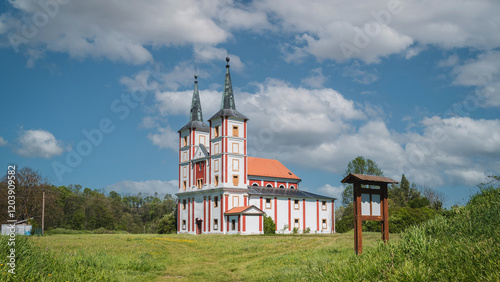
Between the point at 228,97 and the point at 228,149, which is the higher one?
the point at 228,97

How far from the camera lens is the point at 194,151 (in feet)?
194

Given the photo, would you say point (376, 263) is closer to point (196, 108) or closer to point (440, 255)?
point (440, 255)

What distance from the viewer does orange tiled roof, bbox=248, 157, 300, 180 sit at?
196ft

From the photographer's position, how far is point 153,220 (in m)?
87.9

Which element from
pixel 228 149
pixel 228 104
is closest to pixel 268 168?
pixel 228 149

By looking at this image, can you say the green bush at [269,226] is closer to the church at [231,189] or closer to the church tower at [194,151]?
the church at [231,189]

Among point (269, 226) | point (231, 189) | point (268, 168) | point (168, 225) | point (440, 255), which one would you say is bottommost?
point (168, 225)

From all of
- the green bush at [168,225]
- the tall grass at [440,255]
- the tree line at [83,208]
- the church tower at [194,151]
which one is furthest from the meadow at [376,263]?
the green bush at [168,225]

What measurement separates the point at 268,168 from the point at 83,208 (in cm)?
3790

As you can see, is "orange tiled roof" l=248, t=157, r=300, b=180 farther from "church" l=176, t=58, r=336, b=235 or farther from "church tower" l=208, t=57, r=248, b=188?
"church tower" l=208, t=57, r=248, b=188

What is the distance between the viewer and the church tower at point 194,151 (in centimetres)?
5651

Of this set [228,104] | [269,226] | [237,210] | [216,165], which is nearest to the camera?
[237,210]

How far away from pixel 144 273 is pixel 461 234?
8774 mm

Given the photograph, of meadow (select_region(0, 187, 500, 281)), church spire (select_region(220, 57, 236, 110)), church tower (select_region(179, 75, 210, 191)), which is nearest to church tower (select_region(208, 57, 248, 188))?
church spire (select_region(220, 57, 236, 110))
